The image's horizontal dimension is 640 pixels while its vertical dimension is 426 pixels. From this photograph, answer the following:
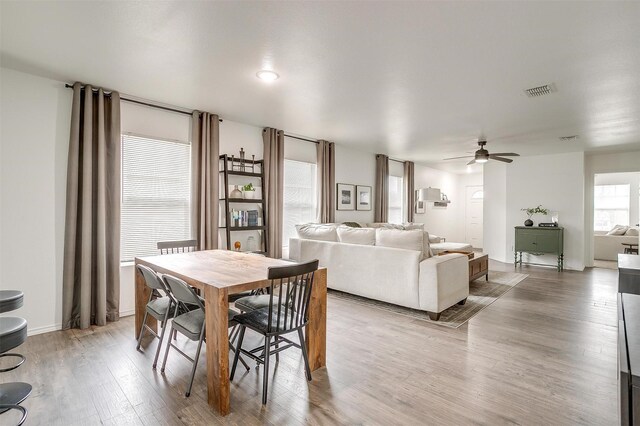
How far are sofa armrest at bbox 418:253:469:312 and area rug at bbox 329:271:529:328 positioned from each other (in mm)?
137

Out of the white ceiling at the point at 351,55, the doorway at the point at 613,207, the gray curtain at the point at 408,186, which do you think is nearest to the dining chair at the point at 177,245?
the white ceiling at the point at 351,55

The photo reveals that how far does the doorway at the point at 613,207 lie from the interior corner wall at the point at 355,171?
6.16m

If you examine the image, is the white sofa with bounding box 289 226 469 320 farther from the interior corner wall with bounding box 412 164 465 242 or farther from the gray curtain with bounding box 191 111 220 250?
the interior corner wall with bounding box 412 164 465 242

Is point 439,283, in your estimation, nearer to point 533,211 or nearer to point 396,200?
point 396,200

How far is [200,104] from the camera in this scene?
4.29 meters

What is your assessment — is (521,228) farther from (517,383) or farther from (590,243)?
(517,383)

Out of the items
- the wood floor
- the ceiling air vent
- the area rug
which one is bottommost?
the wood floor

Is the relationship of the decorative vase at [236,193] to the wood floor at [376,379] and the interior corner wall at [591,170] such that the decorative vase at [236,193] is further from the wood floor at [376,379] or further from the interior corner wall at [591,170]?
the interior corner wall at [591,170]

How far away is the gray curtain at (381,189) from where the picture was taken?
780 centimetres

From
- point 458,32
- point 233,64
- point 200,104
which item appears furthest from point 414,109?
point 200,104

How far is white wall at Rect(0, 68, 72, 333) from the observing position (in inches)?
128

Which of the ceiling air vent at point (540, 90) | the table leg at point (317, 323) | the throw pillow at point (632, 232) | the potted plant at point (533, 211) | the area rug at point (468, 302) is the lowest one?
the area rug at point (468, 302)

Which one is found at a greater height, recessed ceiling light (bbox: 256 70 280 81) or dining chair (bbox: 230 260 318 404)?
recessed ceiling light (bbox: 256 70 280 81)

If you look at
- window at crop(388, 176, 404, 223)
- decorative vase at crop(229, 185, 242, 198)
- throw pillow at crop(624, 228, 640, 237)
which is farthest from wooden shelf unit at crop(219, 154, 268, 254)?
throw pillow at crop(624, 228, 640, 237)
